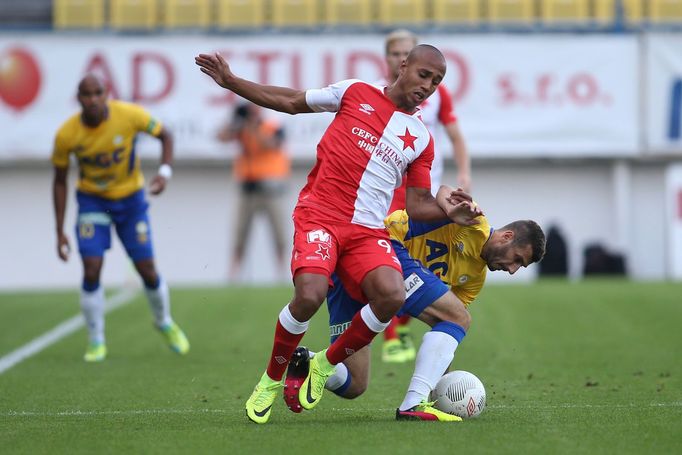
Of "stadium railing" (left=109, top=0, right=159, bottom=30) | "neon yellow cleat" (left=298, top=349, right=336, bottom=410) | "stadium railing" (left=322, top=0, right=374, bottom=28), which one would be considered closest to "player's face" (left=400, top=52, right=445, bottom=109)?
"neon yellow cleat" (left=298, top=349, right=336, bottom=410)

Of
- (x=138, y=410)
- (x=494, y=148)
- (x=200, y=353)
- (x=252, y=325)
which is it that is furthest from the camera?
(x=494, y=148)

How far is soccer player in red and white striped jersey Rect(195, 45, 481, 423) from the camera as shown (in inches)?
268

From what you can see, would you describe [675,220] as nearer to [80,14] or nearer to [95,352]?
[80,14]

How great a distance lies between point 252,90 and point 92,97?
3.48 metres

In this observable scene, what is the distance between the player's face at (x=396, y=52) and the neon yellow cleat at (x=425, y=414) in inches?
138

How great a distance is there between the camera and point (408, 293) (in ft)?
23.2

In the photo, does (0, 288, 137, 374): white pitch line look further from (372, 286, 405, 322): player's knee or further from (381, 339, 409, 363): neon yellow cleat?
(372, 286, 405, 322): player's knee

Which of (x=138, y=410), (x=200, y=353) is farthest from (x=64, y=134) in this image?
(x=138, y=410)

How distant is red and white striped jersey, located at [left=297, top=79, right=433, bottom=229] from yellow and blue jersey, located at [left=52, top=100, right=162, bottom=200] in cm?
370

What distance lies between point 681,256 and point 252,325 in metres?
8.49

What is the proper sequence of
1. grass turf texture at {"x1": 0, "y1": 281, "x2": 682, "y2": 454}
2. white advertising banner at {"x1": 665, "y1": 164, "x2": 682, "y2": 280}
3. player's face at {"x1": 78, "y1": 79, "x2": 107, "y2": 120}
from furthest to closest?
white advertising banner at {"x1": 665, "y1": 164, "x2": 682, "y2": 280}
player's face at {"x1": 78, "y1": 79, "x2": 107, "y2": 120}
grass turf texture at {"x1": 0, "y1": 281, "x2": 682, "y2": 454}

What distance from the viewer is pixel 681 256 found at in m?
19.1

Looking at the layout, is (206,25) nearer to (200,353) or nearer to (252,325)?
(252,325)

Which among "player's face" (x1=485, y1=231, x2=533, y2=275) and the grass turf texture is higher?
"player's face" (x1=485, y1=231, x2=533, y2=275)
